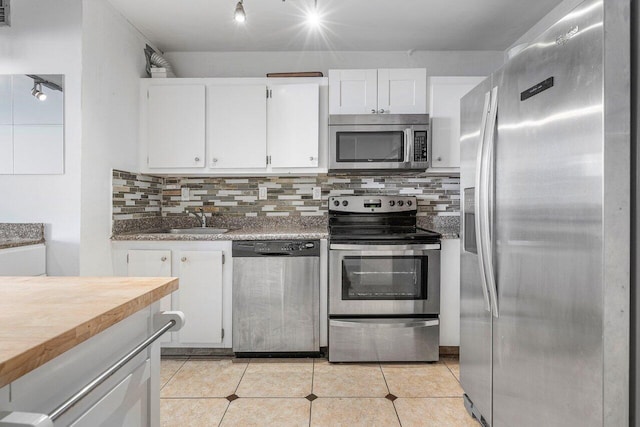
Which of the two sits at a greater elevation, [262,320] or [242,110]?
[242,110]

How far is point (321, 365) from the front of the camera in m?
2.54

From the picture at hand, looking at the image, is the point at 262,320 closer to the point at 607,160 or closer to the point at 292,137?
the point at 292,137

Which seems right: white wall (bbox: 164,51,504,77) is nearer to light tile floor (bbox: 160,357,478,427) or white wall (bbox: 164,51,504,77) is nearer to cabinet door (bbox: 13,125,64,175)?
cabinet door (bbox: 13,125,64,175)

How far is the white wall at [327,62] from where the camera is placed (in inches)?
127

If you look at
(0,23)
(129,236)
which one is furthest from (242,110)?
(0,23)

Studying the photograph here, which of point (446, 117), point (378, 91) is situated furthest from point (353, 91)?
point (446, 117)

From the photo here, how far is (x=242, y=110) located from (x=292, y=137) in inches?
18.0

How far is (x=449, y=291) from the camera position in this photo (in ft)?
8.64

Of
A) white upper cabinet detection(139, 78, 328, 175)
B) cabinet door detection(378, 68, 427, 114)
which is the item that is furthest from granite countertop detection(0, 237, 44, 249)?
cabinet door detection(378, 68, 427, 114)

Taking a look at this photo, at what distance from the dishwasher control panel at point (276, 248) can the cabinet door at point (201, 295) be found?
17 centimetres

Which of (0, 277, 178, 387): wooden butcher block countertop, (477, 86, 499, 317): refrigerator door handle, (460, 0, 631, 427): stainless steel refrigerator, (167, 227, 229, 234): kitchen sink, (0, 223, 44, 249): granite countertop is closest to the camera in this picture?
(0, 277, 178, 387): wooden butcher block countertop

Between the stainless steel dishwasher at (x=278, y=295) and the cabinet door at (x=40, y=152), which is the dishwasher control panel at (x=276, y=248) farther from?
the cabinet door at (x=40, y=152)

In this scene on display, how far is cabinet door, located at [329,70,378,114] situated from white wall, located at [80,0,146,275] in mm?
1556

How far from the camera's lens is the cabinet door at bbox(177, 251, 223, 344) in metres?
2.61
